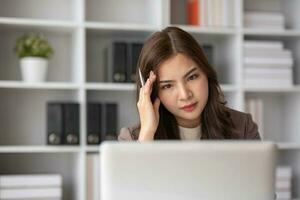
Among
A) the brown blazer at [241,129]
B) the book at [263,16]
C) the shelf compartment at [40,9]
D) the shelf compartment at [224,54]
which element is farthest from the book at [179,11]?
the brown blazer at [241,129]

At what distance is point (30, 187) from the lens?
2.76 m

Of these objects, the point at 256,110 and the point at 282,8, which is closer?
the point at 256,110

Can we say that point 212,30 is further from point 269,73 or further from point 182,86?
point 182,86

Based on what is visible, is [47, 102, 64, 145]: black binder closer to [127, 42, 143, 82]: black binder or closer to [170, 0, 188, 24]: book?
[127, 42, 143, 82]: black binder

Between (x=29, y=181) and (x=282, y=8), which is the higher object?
(x=282, y=8)

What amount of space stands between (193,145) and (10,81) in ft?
6.99

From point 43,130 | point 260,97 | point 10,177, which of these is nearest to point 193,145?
point 10,177

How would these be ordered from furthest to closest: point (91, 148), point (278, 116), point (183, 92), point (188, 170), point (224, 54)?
point (278, 116) < point (224, 54) < point (91, 148) < point (183, 92) < point (188, 170)

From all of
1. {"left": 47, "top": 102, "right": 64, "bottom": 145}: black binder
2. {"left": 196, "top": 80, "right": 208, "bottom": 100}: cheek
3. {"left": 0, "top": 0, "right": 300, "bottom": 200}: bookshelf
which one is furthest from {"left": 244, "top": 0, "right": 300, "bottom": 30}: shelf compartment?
{"left": 196, "top": 80, "right": 208, "bottom": 100}: cheek

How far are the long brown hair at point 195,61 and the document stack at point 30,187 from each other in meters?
1.12

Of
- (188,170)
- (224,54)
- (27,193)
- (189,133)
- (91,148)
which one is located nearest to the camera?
(188,170)

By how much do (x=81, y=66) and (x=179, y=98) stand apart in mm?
1262

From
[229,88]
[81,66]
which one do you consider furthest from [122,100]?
[229,88]

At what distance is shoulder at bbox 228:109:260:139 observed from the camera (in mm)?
1836
